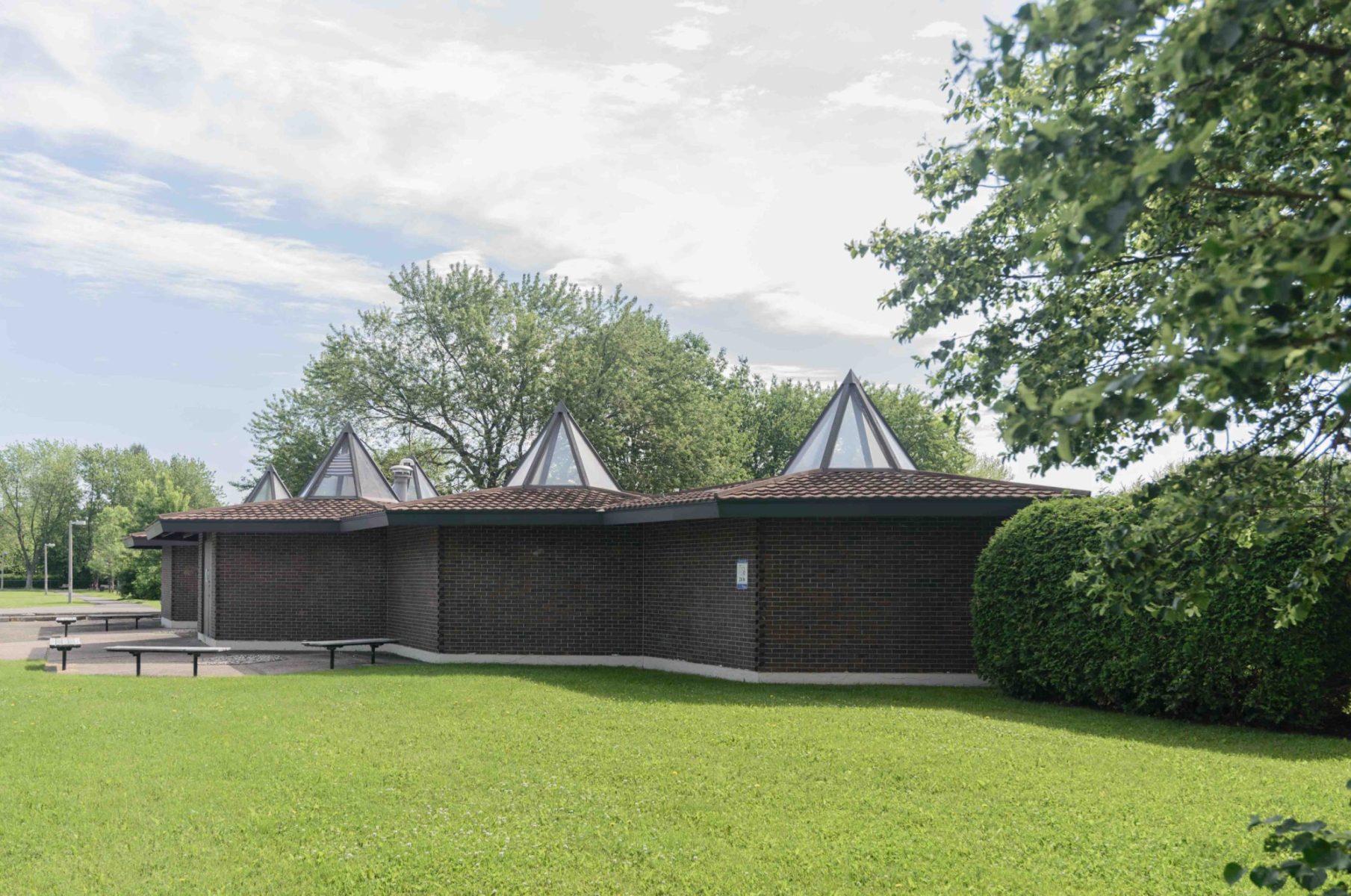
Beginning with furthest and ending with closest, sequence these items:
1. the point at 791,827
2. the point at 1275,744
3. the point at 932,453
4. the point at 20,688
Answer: the point at 932,453
the point at 20,688
the point at 1275,744
the point at 791,827

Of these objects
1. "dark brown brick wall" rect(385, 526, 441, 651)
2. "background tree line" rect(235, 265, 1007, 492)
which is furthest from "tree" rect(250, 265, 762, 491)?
"dark brown brick wall" rect(385, 526, 441, 651)

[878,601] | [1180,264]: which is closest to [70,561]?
[878,601]

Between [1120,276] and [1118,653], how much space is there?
8.59 metres

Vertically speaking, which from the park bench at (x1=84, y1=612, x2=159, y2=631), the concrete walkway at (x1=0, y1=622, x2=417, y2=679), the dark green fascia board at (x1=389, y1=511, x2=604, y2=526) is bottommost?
the park bench at (x1=84, y1=612, x2=159, y2=631)

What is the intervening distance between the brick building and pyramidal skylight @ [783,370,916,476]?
3 centimetres

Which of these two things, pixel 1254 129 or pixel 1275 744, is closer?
pixel 1254 129

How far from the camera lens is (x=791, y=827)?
7.29 metres

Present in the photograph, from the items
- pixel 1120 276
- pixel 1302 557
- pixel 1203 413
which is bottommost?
pixel 1302 557

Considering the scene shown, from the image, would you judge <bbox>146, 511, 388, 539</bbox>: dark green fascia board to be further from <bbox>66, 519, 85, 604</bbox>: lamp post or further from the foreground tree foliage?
<bbox>66, 519, 85, 604</bbox>: lamp post

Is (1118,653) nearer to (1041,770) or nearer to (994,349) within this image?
(1041,770)

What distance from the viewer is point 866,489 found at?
51.2ft

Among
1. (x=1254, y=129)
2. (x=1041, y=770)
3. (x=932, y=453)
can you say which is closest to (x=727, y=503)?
(x=1041, y=770)

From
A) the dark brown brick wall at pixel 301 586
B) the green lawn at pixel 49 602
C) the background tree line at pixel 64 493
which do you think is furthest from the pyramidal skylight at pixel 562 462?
the background tree line at pixel 64 493

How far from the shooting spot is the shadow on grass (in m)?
10.6
